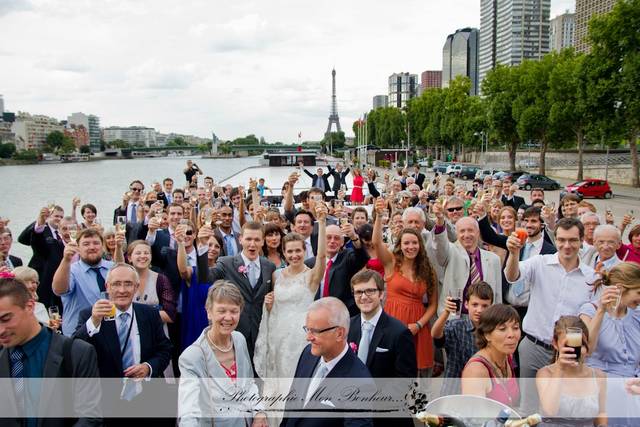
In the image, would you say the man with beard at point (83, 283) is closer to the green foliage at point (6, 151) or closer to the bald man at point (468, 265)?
the bald man at point (468, 265)

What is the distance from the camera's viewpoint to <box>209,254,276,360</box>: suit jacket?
503 cm

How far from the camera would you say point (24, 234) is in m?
7.59

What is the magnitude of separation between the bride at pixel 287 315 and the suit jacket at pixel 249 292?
0.11m

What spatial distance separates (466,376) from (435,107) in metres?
74.2

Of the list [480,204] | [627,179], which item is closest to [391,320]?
[480,204]

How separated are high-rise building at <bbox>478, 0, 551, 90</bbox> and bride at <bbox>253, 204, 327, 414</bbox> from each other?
179153 millimetres

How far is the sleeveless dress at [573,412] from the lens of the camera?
312 centimetres

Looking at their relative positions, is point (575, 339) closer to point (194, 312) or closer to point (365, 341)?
point (365, 341)

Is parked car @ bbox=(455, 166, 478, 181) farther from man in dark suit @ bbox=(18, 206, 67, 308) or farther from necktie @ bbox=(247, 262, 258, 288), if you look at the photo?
necktie @ bbox=(247, 262, 258, 288)

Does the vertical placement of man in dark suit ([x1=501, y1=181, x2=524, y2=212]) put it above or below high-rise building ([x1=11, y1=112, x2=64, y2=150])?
below

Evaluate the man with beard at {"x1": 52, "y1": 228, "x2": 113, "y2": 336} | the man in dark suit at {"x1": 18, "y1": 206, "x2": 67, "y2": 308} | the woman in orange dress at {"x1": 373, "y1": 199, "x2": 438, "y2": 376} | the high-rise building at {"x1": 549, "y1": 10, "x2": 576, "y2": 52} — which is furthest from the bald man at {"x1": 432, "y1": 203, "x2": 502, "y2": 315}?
the high-rise building at {"x1": 549, "y1": 10, "x2": 576, "y2": 52}

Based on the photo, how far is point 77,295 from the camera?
4977mm

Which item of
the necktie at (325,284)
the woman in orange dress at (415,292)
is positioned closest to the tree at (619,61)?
the woman in orange dress at (415,292)

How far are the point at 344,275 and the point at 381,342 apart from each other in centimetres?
156
